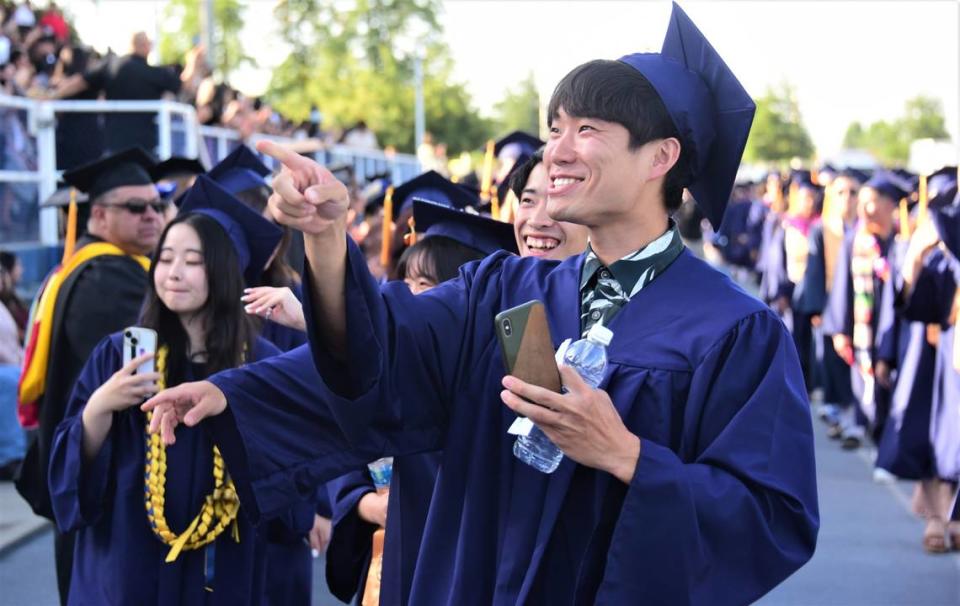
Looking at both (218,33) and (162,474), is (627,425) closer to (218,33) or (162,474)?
(162,474)

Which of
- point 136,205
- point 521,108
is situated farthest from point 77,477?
point 521,108

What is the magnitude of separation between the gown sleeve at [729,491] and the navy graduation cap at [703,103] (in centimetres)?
36

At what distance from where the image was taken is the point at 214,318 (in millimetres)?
4371

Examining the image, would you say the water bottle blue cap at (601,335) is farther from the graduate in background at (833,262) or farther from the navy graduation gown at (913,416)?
the graduate in background at (833,262)

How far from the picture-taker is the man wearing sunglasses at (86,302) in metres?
5.16

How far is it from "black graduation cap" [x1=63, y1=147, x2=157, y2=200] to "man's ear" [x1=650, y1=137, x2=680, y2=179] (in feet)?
12.0

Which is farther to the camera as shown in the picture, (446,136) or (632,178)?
(446,136)

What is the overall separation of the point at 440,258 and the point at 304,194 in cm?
203

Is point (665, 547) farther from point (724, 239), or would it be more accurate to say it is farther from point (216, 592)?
point (724, 239)

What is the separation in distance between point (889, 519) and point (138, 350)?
6.01 meters

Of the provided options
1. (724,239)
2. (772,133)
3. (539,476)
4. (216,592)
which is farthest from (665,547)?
(772,133)

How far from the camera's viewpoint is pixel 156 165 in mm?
6621

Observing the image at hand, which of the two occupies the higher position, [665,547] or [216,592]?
[665,547]

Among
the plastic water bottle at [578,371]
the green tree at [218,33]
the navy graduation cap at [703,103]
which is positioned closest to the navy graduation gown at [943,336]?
the navy graduation cap at [703,103]
